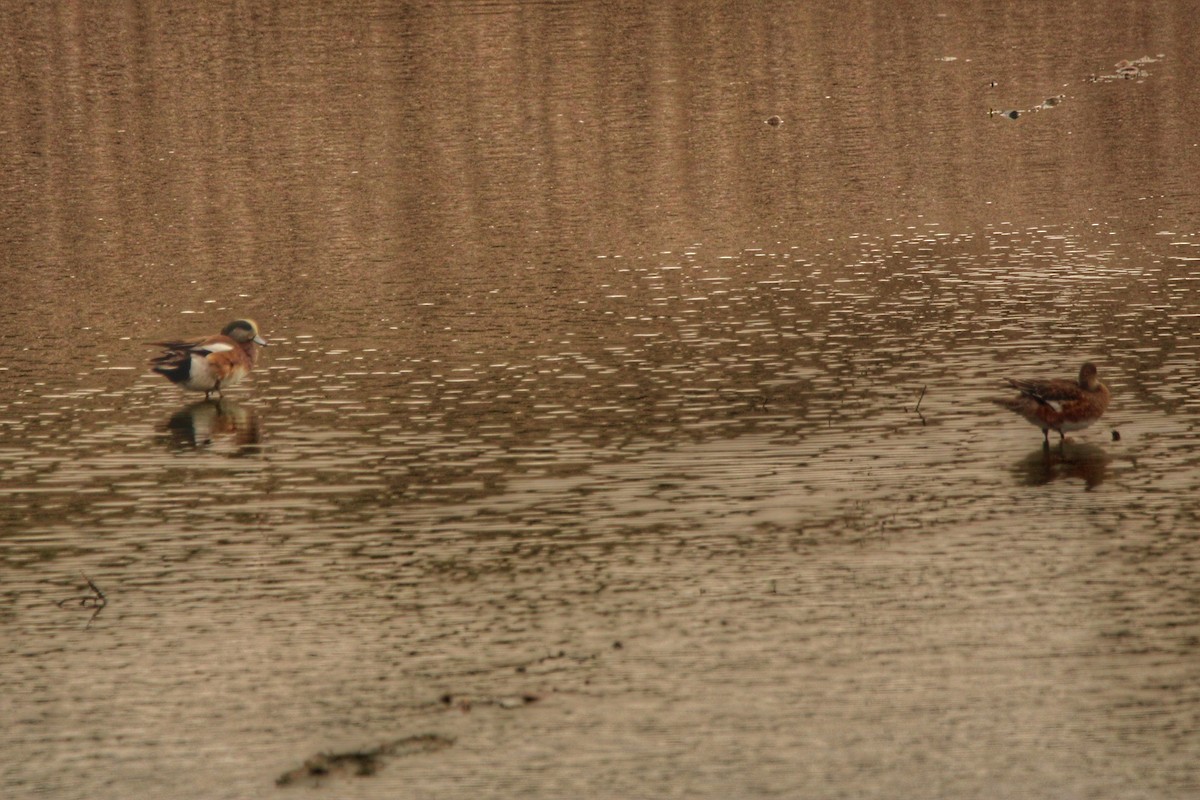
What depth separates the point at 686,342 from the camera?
2320 cm

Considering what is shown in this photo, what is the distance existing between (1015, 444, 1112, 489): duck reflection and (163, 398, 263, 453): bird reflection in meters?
6.85

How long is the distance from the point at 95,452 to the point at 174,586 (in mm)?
4468

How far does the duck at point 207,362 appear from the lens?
69.3ft

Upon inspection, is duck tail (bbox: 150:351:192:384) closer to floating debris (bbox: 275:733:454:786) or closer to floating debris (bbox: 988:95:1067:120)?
floating debris (bbox: 275:733:454:786)

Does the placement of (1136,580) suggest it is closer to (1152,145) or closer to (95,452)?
Result: (95,452)

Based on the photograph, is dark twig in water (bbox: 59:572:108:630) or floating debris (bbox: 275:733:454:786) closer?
floating debris (bbox: 275:733:454:786)

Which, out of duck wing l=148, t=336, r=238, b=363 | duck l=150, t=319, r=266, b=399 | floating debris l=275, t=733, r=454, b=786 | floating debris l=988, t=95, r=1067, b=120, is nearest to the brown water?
floating debris l=275, t=733, r=454, b=786

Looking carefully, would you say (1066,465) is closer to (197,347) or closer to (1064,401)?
(1064,401)

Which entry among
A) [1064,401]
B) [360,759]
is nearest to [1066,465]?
[1064,401]

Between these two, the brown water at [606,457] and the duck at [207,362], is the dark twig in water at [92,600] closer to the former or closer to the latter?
the brown water at [606,457]

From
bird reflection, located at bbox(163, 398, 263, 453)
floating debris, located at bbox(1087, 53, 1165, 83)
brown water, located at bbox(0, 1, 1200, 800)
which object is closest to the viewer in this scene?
brown water, located at bbox(0, 1, 1200, 800)

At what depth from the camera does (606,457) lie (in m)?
18.2

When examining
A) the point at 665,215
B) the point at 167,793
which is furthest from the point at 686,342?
the point at 167,793

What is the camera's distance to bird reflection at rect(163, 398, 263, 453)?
19.4m
